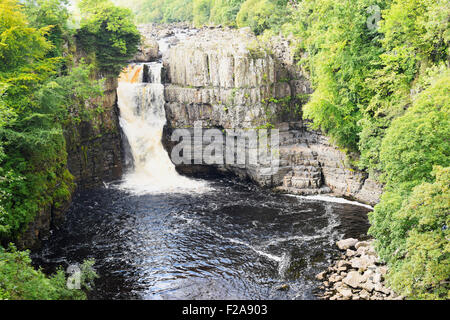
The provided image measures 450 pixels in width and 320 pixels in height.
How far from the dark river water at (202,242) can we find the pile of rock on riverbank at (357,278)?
76cm

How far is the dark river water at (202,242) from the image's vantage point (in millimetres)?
19109

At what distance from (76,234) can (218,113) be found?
17.7m

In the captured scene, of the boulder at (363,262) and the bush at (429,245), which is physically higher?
the bush at (429,245)

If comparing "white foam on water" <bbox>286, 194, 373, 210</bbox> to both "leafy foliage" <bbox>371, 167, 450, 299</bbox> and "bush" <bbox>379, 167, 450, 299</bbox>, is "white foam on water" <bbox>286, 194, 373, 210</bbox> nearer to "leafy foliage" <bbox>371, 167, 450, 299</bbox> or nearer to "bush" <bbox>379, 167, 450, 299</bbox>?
"leafy foliage" <bbox>371, 167, 450, 299</bbox>

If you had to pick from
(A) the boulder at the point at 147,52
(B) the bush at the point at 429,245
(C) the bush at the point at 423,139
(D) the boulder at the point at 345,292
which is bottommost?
(D) the boulder at the point at 345,292

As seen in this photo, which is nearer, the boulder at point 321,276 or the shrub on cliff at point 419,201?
the shrub on cliff at point 419,201

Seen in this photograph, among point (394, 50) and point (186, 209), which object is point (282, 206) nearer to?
point (186, 209)

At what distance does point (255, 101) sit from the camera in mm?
34219

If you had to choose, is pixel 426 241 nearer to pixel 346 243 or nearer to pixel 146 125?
pixel 346 243

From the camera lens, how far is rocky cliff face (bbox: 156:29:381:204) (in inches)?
1304

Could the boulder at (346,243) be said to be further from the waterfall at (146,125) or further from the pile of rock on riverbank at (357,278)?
Answer: the waterfall at (146,125)

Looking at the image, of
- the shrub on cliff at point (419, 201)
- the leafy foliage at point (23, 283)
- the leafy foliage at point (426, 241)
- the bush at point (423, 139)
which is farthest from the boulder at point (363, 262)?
the leafy foliage at point (23, 283)

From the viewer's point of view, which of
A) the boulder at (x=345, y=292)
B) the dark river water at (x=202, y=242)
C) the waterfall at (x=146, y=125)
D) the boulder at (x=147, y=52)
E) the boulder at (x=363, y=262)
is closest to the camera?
the boulder at (x=345, y=292)

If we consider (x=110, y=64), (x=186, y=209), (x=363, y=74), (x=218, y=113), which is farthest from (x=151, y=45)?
(x=363, y=74)
